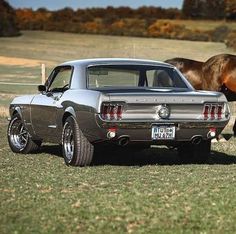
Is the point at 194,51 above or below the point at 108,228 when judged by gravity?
below

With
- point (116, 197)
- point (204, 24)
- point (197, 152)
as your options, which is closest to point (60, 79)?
point (197, 152)

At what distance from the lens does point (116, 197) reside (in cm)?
773

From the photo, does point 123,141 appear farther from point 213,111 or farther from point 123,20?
point 123,20

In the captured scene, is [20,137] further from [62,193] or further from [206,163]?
[62,193]

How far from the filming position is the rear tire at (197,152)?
11.1 m

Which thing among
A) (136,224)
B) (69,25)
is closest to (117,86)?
(136,224)

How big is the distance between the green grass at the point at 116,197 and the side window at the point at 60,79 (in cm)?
111

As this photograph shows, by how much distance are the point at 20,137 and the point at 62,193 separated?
194 inches

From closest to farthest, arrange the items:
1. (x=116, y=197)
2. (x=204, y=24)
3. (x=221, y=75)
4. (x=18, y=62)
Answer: (x=116, y=197) < (x=221, y=75) < (x=18, y=62) < (x=204, y=24)

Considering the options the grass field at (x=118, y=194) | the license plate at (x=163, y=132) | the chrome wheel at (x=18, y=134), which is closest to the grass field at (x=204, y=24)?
the grass field at (x=118, y=194)

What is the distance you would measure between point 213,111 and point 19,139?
398 centimetres

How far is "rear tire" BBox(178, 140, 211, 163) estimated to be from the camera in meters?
11.1

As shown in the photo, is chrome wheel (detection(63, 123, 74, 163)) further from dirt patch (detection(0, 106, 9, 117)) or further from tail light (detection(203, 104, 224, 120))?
dirt patch (detection(0, 106, 9, 117))

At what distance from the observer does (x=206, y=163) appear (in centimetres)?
1134
